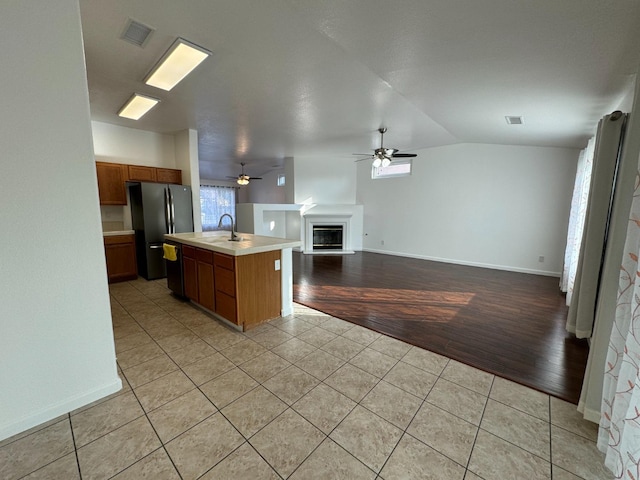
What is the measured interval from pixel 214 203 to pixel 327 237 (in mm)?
5573

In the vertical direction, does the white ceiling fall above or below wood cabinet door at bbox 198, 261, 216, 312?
above

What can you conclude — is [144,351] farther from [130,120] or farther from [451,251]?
[451,251]

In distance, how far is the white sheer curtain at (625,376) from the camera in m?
1.17

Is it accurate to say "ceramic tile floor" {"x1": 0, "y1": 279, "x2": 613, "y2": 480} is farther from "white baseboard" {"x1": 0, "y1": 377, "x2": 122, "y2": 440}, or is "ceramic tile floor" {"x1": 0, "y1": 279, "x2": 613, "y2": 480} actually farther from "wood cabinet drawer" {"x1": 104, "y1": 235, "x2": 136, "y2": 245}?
"wood cabinet drawer" {"x1": 104, "y1": 235, "x2": 136, "y2": 245}

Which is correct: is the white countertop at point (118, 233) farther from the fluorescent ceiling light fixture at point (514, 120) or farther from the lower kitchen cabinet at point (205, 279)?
the fluorescent ceiling light fixture at point (514, 120)

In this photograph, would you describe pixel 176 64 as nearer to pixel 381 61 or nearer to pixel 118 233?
pixel 381 61

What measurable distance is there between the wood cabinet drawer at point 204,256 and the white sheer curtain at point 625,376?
3256 millimetres

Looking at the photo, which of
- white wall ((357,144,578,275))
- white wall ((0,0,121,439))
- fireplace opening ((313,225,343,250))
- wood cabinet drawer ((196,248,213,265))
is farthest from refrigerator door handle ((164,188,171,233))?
white wall ((357,144,578,275))

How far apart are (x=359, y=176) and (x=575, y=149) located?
15.1 feet

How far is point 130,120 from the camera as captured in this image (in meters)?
4.27

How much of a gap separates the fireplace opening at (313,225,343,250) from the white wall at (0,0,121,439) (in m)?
6.06

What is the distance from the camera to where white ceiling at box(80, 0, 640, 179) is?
5.45 feet

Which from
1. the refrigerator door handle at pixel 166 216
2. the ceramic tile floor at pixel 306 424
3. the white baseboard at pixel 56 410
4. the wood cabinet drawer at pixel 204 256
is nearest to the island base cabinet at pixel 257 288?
the ceramic tile floor at pixel 306 424

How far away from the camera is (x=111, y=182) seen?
4.45 metres
